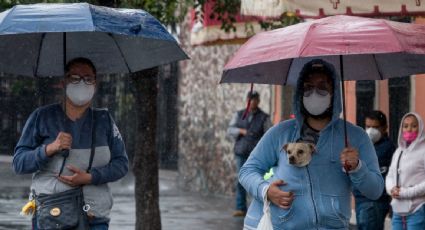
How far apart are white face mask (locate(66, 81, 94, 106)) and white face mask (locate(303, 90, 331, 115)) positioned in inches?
53.1

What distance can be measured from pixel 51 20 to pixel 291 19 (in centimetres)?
566

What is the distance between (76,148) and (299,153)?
1.43 meters

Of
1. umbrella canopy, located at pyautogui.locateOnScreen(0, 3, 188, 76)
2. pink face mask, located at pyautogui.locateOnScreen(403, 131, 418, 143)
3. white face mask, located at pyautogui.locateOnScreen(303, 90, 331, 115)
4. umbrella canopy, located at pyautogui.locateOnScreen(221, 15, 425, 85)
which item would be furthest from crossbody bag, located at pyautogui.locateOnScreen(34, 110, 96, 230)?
pink face mask, located at pyautogui.locateOnScreen(403, 131, 418, 143)

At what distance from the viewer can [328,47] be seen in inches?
258

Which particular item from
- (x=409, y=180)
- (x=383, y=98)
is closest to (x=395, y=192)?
(x=409, y=180)

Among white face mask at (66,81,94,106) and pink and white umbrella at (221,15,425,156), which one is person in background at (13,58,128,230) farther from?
pink and white umbrella at (221,15,425,156)

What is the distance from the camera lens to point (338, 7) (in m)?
10.9

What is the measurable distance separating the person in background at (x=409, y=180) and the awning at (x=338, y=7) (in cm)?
121

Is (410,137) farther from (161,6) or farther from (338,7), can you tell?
(161,6)

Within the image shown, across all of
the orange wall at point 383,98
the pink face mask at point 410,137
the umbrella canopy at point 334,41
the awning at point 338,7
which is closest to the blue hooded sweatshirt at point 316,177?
the umbrella canopy at point 334,41

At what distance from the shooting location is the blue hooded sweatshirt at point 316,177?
21.6 ft

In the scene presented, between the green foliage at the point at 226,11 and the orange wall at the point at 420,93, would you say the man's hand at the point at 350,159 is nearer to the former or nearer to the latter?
the green foliage at the point at 226,11

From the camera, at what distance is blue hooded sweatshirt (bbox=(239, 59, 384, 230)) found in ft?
21.6

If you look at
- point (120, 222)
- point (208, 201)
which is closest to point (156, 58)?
point (120, 222)
